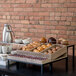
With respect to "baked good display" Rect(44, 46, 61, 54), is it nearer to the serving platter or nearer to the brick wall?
the serving platter

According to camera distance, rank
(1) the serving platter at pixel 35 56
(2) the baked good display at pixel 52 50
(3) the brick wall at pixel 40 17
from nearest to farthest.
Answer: (1) the serving platter at pixel 35 56 → (2) the baked good display at pixel 52 50 → (3) the brick wall at pixel 40 17

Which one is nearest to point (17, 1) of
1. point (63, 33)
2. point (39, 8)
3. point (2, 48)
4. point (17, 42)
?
point (39, 8)

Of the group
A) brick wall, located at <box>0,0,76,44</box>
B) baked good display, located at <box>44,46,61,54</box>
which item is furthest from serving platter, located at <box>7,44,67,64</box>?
brick wall, located at <box>0,0,76,44</box>

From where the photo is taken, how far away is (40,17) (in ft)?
15.5

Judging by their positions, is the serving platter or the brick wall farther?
the brick wall

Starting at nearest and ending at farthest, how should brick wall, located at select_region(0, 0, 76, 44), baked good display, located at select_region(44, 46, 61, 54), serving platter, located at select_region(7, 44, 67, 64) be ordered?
serving platter, located at select_region(7, 44, 67, 64) < baked good display, located at select_region(44, 46, 61, 54) < brick wall, located at select_region(0, 0, 76, 44)

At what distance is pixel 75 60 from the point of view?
2.91 metres

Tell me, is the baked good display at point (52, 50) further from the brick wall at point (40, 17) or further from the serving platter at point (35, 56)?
the brick wall at point (40, 17)

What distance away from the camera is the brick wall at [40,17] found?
14.4 ft

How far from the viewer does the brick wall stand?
439 centimetres

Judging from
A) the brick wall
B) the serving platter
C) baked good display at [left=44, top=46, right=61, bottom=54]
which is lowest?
the serving platter

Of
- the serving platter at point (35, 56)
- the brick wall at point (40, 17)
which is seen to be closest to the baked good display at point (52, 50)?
the serving platter at point (35, 56)

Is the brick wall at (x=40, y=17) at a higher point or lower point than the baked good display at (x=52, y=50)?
higher

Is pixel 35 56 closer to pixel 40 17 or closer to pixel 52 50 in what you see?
pixel 52 50
